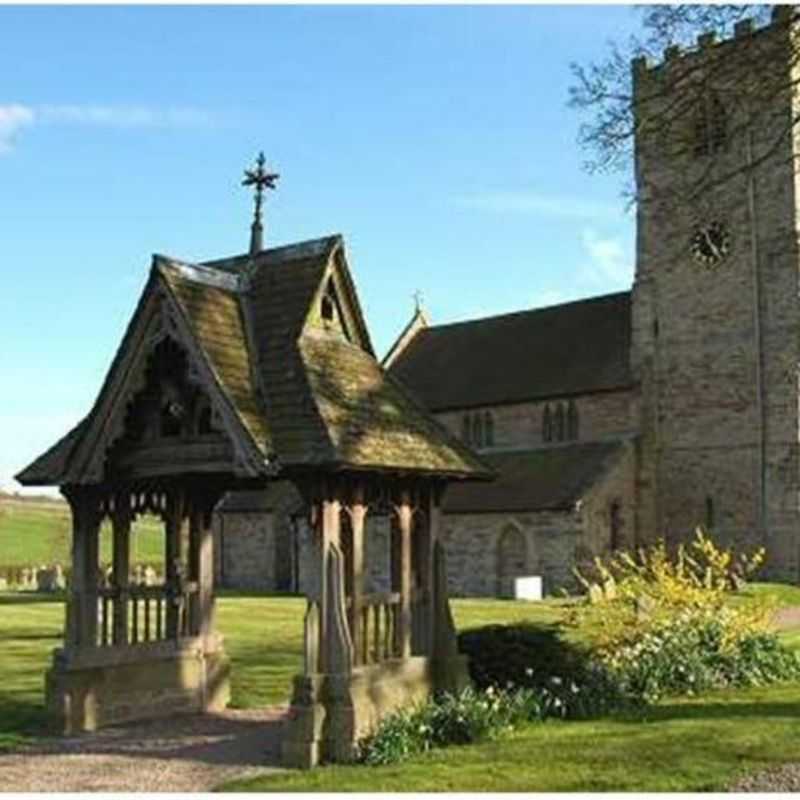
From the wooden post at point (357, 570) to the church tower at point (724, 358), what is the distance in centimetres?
2915

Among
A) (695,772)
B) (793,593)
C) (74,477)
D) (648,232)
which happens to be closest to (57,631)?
(74,477)

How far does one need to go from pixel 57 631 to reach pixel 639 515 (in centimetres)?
2379

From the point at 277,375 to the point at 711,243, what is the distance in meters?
34.3

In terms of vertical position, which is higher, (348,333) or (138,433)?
(348,333)

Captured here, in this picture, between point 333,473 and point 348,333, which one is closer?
Answer: point 333,473

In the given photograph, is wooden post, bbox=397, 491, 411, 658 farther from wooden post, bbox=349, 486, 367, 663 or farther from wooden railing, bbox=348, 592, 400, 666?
wooden post, bbox=349, 486, 367, 663

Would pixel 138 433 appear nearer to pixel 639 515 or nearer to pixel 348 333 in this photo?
pixel 348 333

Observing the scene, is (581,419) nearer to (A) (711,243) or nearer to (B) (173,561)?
(A) (711,243)

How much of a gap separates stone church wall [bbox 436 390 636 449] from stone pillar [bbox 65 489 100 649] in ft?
107

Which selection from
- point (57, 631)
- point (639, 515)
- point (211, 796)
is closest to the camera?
point (211, 796)

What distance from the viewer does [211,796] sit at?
9734 mm

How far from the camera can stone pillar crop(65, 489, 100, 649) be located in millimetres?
13758

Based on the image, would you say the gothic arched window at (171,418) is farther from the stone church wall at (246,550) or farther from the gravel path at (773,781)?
the stone church wall at (246,550)

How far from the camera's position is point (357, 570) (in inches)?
489
